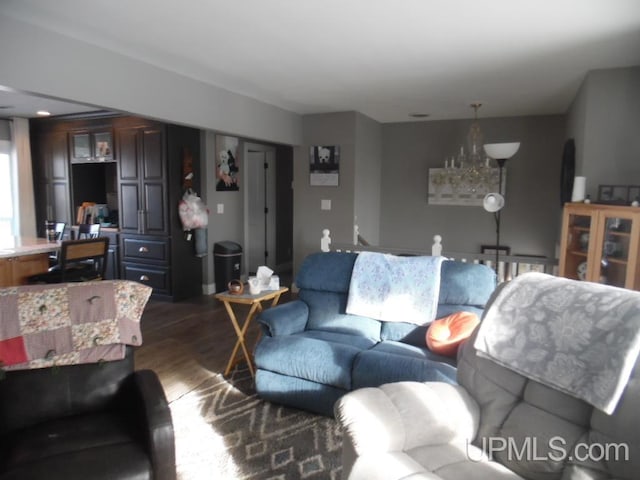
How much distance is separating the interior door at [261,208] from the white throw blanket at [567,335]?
548cm

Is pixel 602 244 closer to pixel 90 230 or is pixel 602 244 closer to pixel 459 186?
pixel 459 186

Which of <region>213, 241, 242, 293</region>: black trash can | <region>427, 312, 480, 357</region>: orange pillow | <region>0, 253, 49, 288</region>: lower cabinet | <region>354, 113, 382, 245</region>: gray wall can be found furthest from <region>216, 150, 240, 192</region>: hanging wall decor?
<region>427, 312, 480, 357</region>: orange pillow

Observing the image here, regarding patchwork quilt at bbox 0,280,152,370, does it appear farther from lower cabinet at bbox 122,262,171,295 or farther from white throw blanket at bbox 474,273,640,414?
lower cabinet at bbox 122,262,171,295

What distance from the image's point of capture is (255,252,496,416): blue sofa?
96.7 inches

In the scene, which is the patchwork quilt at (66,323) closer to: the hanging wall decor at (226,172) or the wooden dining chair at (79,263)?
the wooden dining chair at (79,263)

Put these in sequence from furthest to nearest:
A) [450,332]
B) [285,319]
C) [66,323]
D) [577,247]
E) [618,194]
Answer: [577,247] < [618,194] < [285,319] < [450,332] < [66,323]

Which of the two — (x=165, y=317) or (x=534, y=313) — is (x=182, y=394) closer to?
(x=165, y=317)

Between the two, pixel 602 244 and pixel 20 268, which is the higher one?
pixel 602 244

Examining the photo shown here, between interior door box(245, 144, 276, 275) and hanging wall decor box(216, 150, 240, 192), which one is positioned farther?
interior door box(245, 144, 276, 275)

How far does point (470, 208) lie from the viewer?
6.30m

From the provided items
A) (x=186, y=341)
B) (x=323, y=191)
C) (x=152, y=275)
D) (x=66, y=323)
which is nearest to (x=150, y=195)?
(x=152, y=275)

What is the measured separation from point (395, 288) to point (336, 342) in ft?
1.87

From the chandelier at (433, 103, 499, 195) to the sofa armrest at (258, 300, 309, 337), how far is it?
12.2ft

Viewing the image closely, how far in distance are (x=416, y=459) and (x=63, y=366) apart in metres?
1.55
